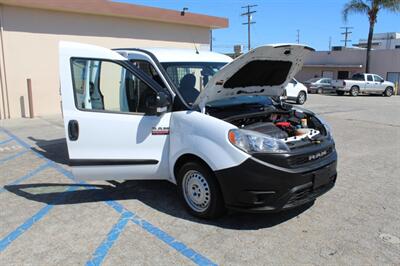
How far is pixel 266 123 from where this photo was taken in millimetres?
4348

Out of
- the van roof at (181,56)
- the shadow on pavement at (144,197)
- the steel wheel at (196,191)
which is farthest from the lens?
the van roof at (181,56)

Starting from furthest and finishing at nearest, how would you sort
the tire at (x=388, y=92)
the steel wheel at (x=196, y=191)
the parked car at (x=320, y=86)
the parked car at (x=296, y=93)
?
the parked car at (x=320, y=86), the tire at (x=388, y=92), the parked car at (x=296, y=93), the steel wheel at (x=196, y=191)

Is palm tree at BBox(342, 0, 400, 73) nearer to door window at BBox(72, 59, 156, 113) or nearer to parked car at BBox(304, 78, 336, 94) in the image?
parked car at BBox(304, 78, 336, 94)

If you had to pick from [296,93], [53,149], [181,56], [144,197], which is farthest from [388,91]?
[144,197]

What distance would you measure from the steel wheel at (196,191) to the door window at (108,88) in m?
0.90

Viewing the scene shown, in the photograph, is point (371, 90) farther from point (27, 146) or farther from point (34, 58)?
point (27, 146)

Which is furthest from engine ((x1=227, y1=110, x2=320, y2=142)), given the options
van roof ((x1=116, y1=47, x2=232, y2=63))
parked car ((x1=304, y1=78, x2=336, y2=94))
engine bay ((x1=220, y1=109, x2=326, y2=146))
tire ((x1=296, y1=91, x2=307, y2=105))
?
parked car ((x1=304, y1=78, x2=336, y2=94))

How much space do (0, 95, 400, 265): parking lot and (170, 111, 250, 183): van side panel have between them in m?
0.75

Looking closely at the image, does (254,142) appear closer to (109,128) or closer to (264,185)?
(264,185)

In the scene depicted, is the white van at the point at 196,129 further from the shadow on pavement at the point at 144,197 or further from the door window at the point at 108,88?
the shadow on pavement at the point at 144,197

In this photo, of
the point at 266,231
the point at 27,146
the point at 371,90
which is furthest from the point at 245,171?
the point at 371,90

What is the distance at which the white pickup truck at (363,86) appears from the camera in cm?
2809

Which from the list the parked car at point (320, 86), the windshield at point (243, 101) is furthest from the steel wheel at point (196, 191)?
the parked car at point (320, 86)

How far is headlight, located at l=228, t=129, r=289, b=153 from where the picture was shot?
371 centimetres
